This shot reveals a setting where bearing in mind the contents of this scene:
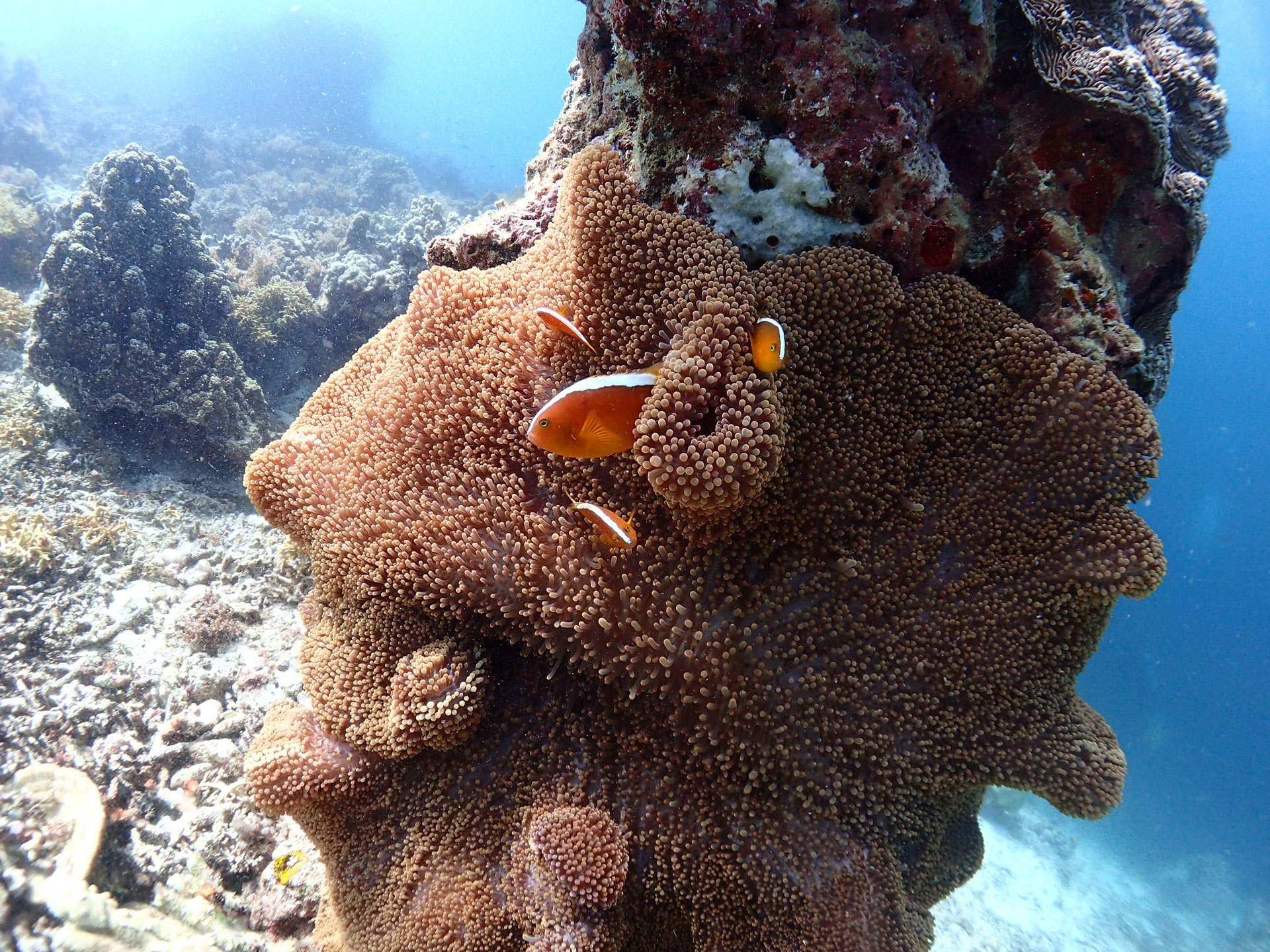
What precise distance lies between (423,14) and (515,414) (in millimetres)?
152588

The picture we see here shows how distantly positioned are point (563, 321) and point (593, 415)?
54cm

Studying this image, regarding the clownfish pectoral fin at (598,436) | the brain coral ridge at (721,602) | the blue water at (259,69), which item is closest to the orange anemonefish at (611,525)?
the brain coral ridge at (721,602)

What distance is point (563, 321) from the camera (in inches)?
98.3

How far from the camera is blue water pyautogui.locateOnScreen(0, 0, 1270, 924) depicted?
27359 millimetres

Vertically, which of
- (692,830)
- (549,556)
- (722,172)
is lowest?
(692,830)

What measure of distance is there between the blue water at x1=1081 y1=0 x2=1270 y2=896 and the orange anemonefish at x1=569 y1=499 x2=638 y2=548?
70.3ft

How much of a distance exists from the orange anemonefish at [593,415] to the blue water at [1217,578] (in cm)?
2135

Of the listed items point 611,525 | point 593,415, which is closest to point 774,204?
point 593,415

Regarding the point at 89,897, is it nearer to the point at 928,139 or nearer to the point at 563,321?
the point at 563,321

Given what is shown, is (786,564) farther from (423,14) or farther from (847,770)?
(423,14)

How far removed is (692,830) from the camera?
8.81 feet

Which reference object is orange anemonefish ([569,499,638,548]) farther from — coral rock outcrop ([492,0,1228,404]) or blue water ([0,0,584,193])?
blue water ([0,0,584,193])

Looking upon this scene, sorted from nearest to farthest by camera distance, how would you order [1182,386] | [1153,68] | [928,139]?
1. [928,139]
2. [1153,68]
3. [1182,386]

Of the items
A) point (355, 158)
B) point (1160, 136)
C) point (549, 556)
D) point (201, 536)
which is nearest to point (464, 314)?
point (549, 556)
